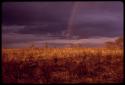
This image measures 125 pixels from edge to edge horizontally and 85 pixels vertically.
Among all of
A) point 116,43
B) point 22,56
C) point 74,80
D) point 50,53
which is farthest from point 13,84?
point 116,43

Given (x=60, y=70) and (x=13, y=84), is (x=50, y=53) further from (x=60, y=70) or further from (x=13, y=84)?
(x=13, y=84)

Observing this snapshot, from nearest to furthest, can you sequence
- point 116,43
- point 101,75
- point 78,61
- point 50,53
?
1. point 101,75
2. point 78,61
3. point 50,53
4. point 116,43

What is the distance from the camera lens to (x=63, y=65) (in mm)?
6039

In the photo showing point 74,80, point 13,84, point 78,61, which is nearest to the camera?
point 13,84

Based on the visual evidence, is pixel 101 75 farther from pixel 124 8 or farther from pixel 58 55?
pixel 124 8

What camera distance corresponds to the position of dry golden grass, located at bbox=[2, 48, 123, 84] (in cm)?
532

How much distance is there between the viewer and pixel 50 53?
663cm

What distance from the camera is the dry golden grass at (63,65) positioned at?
17.4 ft

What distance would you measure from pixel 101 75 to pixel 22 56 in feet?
6.39

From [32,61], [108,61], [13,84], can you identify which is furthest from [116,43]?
[13,84]

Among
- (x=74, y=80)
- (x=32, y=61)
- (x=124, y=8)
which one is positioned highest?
(x=124, y=8)

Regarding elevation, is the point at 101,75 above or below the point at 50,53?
below

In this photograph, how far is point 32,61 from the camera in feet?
19.8

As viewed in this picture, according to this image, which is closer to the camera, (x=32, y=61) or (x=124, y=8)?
(x=124, y=8)
